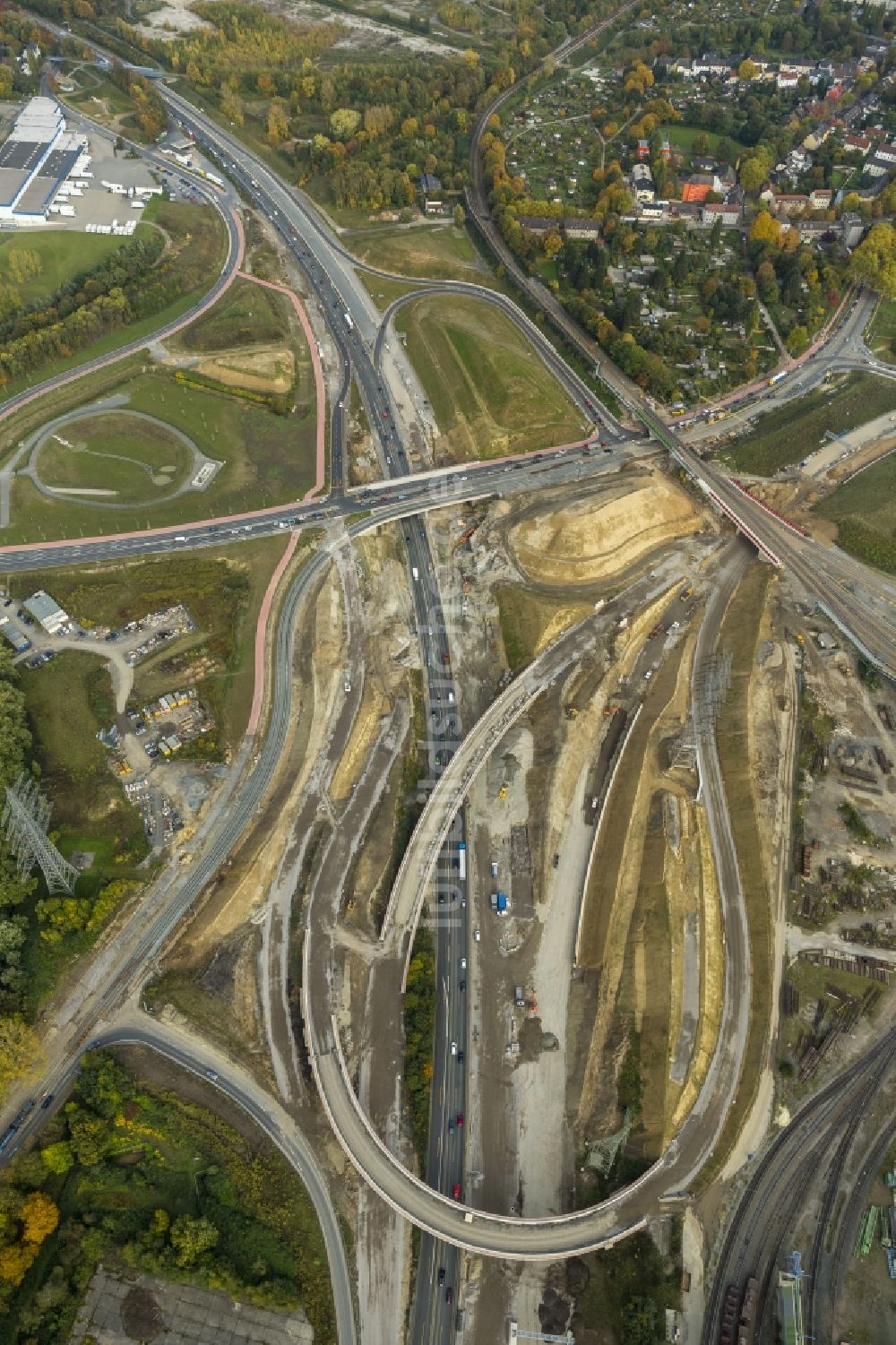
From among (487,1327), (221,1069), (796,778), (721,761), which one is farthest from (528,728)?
(487,1327)

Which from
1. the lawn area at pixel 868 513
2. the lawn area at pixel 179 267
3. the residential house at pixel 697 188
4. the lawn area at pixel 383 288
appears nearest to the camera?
the lawn area at pixel 868 513

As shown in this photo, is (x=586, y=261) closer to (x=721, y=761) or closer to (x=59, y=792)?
(x=721, y=761)

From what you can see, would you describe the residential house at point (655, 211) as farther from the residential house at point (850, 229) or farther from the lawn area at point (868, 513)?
the lawn area at point (868, 513)

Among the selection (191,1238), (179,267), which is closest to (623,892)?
(191,1238)

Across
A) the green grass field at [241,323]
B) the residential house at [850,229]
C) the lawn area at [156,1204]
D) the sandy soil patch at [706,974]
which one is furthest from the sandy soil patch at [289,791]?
the residential house at [850,229]

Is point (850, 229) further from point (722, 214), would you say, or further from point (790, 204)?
point (722, 214)
